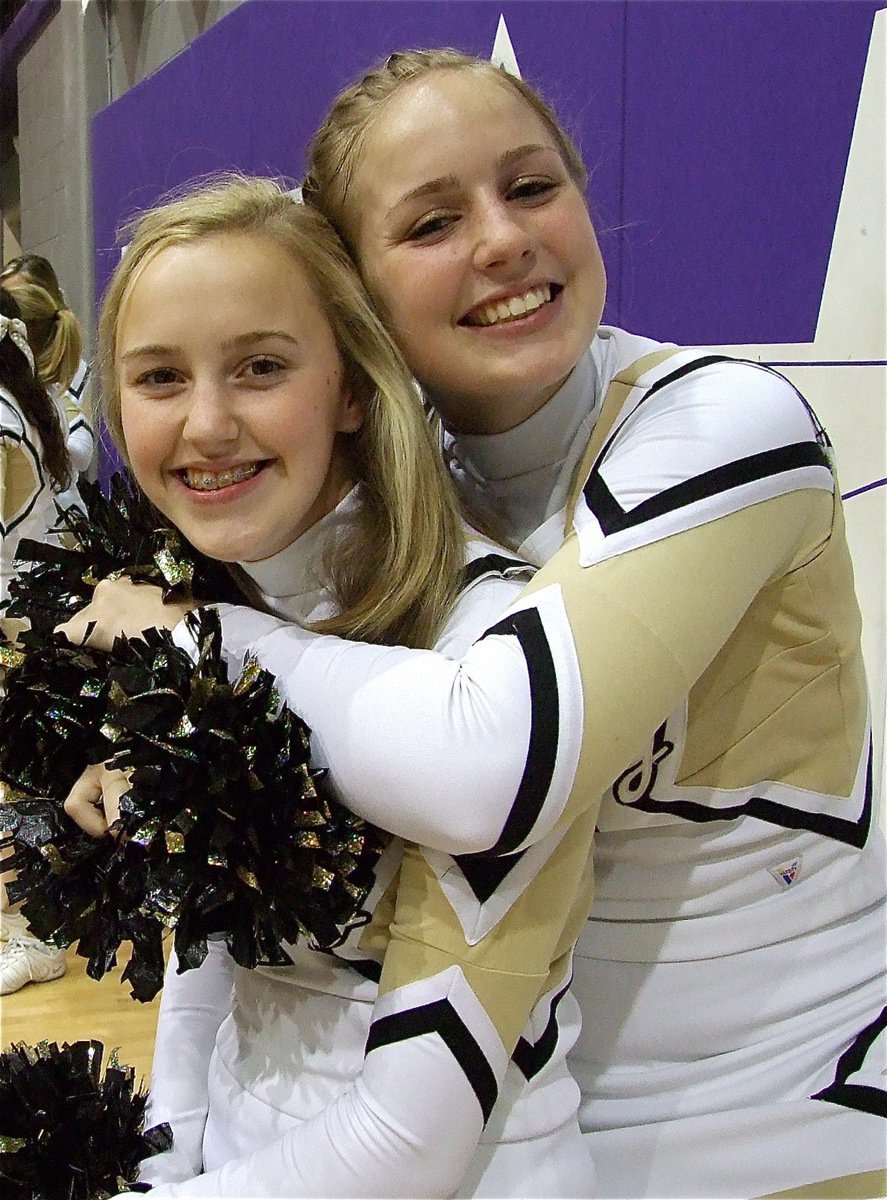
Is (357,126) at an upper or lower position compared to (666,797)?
upper

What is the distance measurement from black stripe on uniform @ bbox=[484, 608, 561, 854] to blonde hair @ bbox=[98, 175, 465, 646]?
183 mm

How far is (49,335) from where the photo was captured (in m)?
3.43

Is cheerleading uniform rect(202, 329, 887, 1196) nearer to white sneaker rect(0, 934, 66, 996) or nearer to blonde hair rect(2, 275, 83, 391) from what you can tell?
white sneaker rect(0, 934, 66, 996)

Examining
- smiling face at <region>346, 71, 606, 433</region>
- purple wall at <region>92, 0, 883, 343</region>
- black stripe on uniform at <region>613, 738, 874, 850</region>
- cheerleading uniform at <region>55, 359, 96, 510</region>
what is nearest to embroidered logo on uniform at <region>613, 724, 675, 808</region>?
black stripe on uniform at <region>613, 738, 874, 850</region>

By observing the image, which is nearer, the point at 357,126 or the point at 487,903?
the point at 487,903

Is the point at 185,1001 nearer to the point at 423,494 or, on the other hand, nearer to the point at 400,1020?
the point at 400,1020

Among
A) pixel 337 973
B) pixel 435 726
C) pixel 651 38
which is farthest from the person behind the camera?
pixel 651 38

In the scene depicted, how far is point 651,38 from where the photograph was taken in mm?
2049

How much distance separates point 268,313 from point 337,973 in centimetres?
55

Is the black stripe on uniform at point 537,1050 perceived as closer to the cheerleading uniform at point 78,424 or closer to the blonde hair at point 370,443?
the blonde hair at point 370,443

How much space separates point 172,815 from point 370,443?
396 mm

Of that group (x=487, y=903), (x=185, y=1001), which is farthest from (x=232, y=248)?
(x=185, y=1001)

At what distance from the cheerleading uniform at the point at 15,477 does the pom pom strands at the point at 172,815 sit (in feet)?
6.63

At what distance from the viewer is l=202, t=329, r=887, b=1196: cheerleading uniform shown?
30.8 inches
